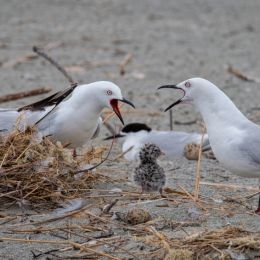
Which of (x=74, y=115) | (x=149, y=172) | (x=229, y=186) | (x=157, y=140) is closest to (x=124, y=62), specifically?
(x=157, y=140)

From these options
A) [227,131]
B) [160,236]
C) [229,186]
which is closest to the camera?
[160,236]

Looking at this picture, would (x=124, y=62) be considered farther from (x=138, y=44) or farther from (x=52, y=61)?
(x=52, y=61)

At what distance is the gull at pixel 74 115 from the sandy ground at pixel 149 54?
1.46 feet

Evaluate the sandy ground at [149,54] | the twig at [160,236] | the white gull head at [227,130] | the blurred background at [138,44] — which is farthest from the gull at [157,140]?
the twig at [160,236]

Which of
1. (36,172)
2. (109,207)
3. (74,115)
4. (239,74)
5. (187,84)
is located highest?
(187,84)

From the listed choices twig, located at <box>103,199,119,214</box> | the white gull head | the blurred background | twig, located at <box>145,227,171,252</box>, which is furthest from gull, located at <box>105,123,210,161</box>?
twig, located at <box>145,227,171,252</box>

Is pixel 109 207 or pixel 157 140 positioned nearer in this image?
pixel 109 207

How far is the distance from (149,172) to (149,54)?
261 inches

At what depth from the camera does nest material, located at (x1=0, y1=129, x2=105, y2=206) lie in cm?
508

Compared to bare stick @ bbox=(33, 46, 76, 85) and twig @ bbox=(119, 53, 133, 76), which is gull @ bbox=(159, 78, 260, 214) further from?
twig @ bbox=(119, 53, 133, 76)

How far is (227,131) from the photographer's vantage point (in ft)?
17.0

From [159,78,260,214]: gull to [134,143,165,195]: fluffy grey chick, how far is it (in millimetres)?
485

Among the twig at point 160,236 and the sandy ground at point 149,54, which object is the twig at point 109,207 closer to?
the sandy ground at point 149,54

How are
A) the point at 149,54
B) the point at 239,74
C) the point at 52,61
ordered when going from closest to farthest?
the point at 52,61 → the point at 239,74 → the point at 149,54
